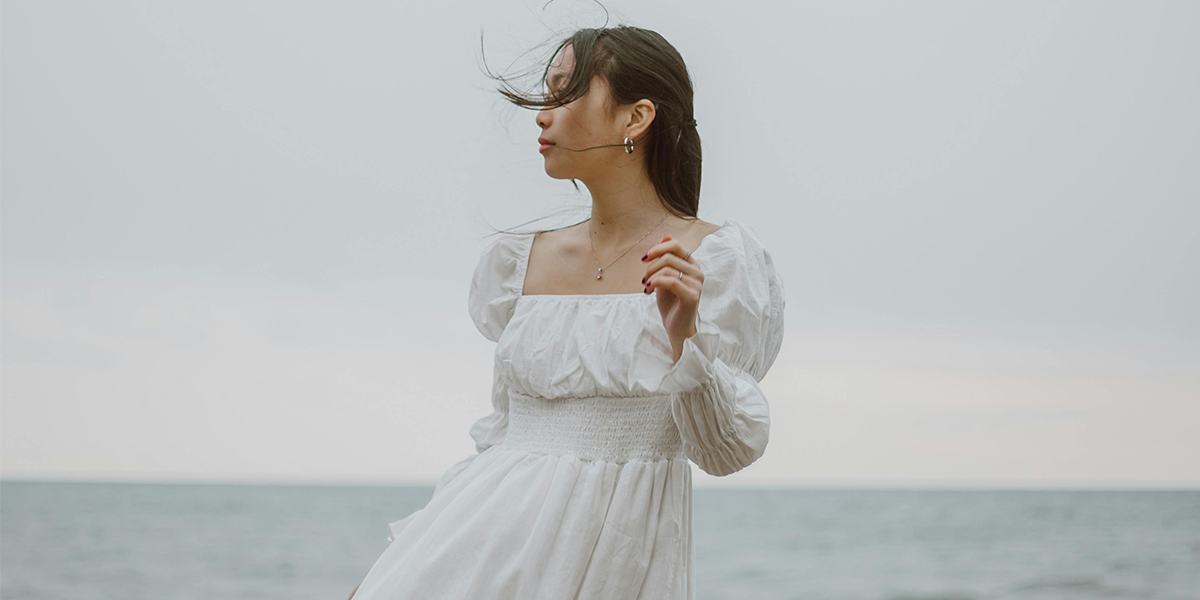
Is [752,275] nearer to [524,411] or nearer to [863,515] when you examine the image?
[524,411]

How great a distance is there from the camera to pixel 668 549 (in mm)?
1654

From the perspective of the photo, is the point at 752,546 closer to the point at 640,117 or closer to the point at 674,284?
the point at 640,117

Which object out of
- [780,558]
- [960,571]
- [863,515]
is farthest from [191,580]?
[863,515]

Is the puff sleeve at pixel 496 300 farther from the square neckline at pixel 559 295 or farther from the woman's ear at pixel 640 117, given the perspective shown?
the woman's ear at pixel 640 117

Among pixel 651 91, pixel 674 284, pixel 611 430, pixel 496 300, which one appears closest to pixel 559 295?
pixel 496 300

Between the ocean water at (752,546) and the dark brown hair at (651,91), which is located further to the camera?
the ocean water at (752,546)

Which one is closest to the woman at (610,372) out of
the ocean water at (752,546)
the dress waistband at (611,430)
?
the dress waistband at (611,430)

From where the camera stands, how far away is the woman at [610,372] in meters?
1.57

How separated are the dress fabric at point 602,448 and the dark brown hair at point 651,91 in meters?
0.16

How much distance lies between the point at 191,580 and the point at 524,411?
1085cm

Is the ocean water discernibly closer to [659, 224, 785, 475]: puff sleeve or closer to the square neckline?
the square neckline

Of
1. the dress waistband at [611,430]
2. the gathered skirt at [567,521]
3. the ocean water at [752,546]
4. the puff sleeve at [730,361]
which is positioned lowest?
the ocean water at [752,546]

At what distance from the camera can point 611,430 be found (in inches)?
67.9

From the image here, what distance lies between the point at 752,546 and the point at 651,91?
14029 millimetres
